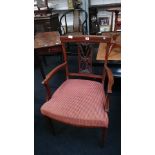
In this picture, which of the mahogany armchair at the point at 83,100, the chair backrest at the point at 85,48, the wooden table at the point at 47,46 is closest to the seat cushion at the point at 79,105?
the mahogany armchair at the point at 83,100

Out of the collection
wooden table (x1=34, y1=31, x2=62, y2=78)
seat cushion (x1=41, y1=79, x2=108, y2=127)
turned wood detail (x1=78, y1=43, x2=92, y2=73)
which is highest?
wooden table (x1=34, y1=31, x2=62, y2=78)

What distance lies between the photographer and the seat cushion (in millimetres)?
1181

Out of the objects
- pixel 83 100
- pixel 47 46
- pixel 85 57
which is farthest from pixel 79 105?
pixel 47 46

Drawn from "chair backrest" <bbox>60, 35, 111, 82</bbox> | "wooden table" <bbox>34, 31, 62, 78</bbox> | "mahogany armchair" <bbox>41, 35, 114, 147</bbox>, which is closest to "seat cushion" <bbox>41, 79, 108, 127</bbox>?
"mahogany armchair" <bbox>41, 35, 114, 147</bbox>

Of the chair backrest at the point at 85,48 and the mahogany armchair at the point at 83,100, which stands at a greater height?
the chair backrest at the point at 85,48

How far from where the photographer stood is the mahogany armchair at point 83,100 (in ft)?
3.89

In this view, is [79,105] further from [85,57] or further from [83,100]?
[85,57]

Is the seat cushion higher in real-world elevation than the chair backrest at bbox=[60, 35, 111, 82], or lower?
lower

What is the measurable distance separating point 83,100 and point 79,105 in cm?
6

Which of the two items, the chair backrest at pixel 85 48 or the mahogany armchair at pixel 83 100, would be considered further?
the chair backrest at pixel 85 48

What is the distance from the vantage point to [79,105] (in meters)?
1.28

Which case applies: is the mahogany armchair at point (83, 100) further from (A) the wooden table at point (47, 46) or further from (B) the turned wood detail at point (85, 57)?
(A) the wooden table at point (47, 46)

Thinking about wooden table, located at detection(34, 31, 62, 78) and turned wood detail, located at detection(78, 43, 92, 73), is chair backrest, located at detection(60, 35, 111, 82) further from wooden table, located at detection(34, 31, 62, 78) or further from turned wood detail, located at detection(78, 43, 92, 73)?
wooden table, located at detection(34, 31, 62, 78)
